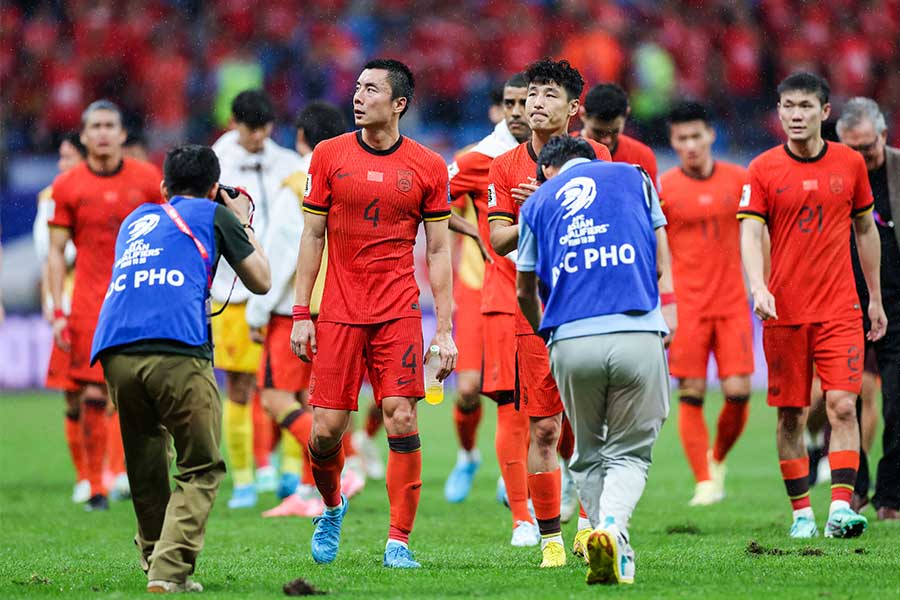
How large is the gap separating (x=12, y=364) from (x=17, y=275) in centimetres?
144

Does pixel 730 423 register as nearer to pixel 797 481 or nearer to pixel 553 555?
pixel 797 481

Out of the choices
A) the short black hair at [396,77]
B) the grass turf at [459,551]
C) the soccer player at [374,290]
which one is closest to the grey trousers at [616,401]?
the grass turf at [459,551]

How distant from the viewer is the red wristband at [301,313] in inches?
296

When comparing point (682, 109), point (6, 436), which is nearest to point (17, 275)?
point (6, 436)

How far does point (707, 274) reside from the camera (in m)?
11.3

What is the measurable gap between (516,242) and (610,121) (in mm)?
1943

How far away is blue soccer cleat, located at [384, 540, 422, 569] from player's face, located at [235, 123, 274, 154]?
16.0ft

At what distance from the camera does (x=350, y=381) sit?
754 centimetres

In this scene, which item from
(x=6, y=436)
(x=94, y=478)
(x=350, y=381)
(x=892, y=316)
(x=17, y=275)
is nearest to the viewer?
(x=350, y=381)

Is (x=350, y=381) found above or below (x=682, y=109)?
below

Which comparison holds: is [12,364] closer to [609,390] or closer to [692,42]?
[692,42]

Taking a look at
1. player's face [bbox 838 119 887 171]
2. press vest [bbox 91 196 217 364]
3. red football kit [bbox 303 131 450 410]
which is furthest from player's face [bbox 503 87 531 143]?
press vest [bbox 91 196 217 364]

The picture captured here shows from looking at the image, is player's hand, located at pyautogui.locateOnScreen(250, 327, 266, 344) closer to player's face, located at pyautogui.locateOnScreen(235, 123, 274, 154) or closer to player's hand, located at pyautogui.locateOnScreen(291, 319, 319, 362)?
player's face, located at pyautogui.locateOnScreen(235, 123, 274, 154)

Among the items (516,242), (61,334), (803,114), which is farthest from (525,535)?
(61,334)
